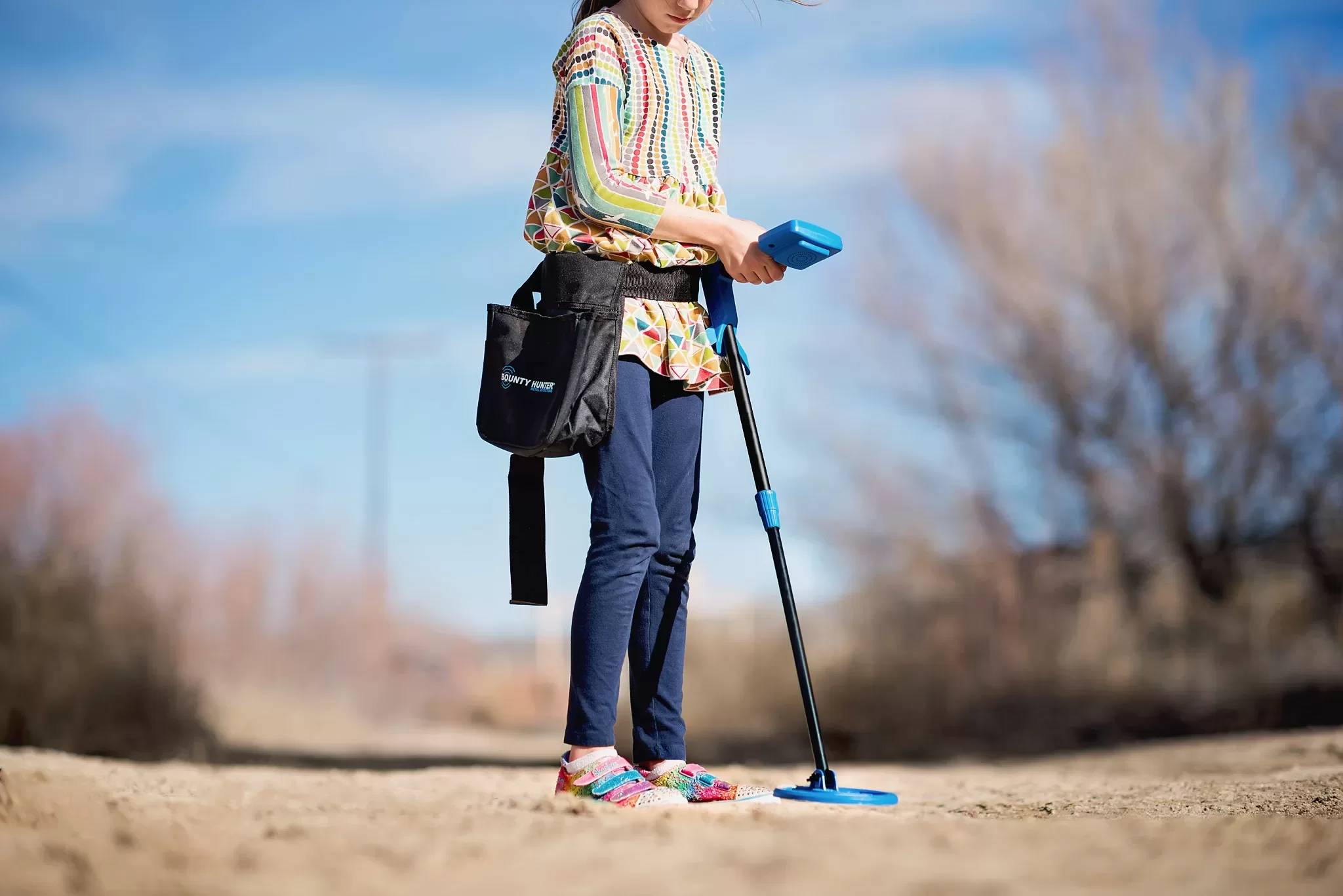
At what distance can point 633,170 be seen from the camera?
2199mm

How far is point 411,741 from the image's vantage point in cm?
1007

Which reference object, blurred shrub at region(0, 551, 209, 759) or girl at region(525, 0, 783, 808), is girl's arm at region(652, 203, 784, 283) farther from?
blurred shrub at region(0, 551, 209, 759)

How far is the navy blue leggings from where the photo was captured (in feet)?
6.72

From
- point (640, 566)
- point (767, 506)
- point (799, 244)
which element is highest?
point (799, 244)

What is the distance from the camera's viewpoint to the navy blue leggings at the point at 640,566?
6.72ft

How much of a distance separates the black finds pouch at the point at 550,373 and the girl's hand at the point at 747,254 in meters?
0.15

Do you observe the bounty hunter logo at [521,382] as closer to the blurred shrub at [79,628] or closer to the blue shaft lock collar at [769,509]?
the blue shaft lock collar at [769,509]

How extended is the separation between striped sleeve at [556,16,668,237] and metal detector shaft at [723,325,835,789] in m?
0.33

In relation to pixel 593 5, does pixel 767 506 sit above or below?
below

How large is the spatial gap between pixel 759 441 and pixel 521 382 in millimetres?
504

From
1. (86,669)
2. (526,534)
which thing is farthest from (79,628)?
(526,534)

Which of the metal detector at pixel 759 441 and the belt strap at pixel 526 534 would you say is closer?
the metal detector at pixel 759 441

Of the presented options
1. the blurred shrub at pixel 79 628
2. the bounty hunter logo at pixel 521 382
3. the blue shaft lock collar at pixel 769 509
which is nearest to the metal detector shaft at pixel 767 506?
the blue shaft lock collar at pixel 769 509

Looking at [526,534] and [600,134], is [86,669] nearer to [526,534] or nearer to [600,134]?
[526,534]
